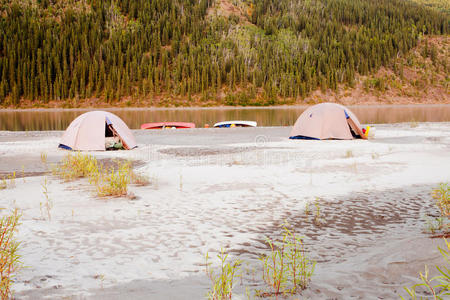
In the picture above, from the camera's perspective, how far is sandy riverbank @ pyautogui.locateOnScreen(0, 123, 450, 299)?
16.8ft

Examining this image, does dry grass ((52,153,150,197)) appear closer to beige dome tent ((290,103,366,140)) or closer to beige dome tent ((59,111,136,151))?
beige dome tent ((59,111,136,151))

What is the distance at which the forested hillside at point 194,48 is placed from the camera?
98.9m

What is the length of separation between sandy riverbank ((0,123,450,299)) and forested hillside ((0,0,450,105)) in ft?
270

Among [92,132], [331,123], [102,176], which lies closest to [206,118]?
[331,123]

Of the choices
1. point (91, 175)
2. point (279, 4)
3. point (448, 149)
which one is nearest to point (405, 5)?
point (279, 4)

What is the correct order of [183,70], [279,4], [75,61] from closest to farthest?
[183,70] → [75,61] → [279,4]

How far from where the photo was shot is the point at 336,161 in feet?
49.9

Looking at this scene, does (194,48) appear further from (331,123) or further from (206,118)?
(331,123)

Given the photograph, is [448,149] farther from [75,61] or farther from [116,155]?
[75,61]

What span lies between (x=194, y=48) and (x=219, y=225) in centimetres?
10676

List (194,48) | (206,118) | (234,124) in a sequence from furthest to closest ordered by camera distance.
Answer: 1. (194,48)
2. (206,118)
3. (234,124)

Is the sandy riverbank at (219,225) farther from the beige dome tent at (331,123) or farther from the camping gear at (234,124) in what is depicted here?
the camping gear at (234,124)

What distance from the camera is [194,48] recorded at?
110m

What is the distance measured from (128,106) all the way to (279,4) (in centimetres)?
7803
